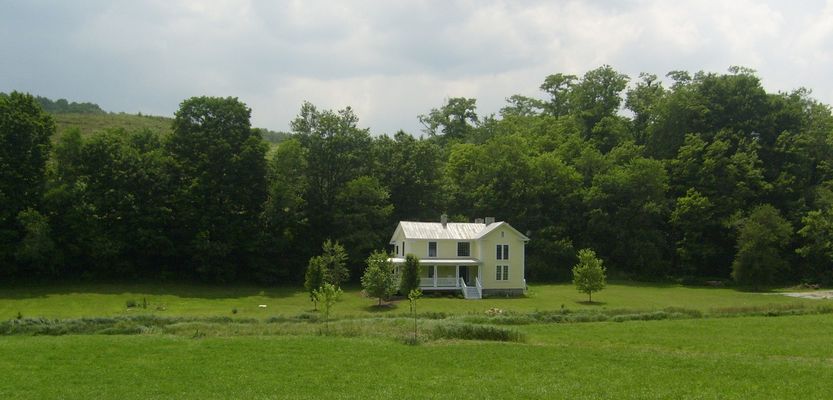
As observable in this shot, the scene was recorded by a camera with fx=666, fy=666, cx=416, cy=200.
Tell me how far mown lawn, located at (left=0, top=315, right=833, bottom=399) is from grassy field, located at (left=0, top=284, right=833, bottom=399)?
5cm

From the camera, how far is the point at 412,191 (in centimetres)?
6531

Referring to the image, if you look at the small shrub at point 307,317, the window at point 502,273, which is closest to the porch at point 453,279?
the window at point 502,273

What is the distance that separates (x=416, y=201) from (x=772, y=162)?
37.5 metres

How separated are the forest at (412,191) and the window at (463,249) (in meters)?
7.99

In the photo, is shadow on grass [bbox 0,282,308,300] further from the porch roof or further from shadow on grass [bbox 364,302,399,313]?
the porch roof

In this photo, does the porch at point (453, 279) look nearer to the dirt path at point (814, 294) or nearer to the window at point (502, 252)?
the window at point (502, 252)

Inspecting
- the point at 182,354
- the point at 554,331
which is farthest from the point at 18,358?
the point at 554,331

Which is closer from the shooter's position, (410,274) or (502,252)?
(410,274)

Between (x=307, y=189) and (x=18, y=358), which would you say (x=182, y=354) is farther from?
(x=307, y=189)

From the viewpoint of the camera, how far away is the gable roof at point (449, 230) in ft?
174

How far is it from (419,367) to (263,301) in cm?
2917

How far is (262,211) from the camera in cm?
5772

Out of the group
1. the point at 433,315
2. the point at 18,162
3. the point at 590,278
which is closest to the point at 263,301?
the point at 433,315

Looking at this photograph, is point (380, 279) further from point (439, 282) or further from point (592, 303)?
point (592, 303)
